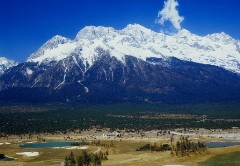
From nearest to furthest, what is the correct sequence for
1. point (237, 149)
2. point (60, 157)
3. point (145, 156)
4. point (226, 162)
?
point (226, 162) → point (237, 149) → point (145, 156) → point (60, 157)

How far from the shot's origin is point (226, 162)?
445 feet

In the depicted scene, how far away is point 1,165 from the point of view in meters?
169

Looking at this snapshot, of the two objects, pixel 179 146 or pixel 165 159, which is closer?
pixel 165 159

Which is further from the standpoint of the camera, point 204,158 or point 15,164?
point 15,164

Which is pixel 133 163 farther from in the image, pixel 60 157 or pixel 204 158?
pixel 60 157

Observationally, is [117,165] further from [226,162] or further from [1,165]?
[1,165]

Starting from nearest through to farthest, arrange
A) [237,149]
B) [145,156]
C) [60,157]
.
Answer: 1. [237,149]
2. [145,156]
3. [60,157]

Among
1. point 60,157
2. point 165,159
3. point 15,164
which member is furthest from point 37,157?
→ point 165,159

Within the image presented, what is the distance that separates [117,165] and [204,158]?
2697 centimetres

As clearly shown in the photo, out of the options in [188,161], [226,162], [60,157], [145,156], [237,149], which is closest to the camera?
[226,162]

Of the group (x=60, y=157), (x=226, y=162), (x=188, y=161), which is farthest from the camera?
(x=60, y=157)

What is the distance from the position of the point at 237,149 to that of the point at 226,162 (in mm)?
22946

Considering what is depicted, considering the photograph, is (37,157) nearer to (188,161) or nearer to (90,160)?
(90,160)

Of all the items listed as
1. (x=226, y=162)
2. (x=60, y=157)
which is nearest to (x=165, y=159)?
(x=226, y=162)
